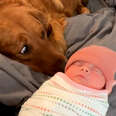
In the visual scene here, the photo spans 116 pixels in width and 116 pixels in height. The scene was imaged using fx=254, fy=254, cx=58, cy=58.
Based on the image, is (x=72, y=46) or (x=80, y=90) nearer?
(x=80, y=90)

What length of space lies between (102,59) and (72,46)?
381 millimetres

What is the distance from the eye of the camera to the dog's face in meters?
1.13

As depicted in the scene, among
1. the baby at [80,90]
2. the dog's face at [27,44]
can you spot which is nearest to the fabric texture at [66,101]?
the baby at [80,90]

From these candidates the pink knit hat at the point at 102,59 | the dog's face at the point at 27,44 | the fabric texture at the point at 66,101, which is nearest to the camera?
the fabric texture at the point at 66,101

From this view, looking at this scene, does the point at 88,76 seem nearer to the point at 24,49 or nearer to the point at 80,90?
the point at 80,90

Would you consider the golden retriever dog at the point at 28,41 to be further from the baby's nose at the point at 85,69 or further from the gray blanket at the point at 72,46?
the baby's nose at the point at 85,69

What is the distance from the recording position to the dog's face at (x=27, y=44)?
3.72 ft

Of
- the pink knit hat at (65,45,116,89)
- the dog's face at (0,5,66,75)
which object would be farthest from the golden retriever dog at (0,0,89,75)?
the pink knit hat at (65,45,116,89)

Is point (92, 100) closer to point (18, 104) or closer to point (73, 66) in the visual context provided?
point (73, 66)

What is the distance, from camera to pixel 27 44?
1.13 metres

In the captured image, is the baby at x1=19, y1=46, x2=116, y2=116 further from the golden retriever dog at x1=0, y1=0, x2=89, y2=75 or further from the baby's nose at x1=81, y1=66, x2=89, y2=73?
the golden retriever dog at x1=0, y1=0, x2=89, y2=75

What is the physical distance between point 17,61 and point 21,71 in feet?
0.31

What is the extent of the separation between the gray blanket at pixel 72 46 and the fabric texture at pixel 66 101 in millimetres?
92

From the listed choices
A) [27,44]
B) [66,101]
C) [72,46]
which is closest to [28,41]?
[27,44]
